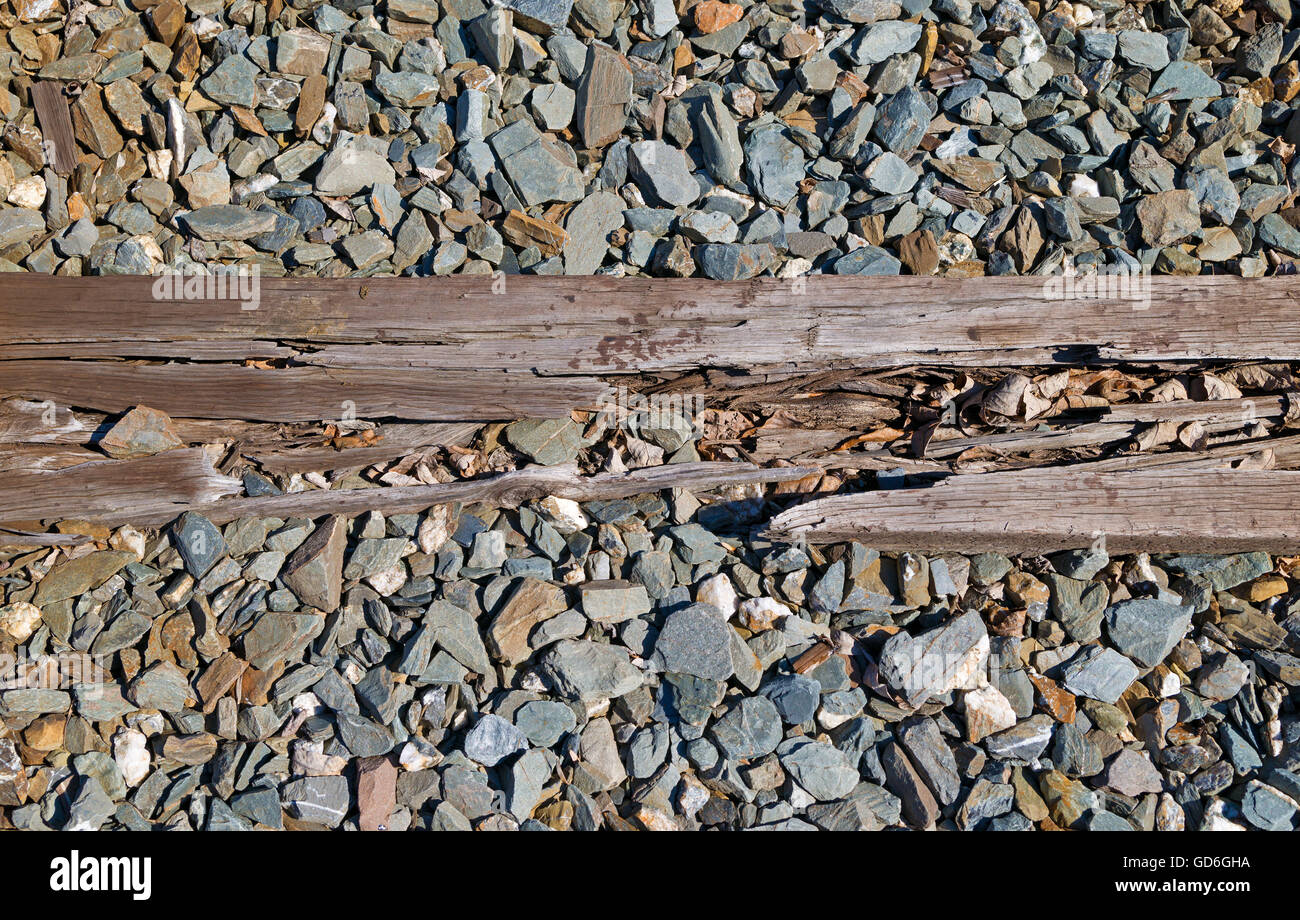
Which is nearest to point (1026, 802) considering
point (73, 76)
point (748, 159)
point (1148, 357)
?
point (1148, 357)

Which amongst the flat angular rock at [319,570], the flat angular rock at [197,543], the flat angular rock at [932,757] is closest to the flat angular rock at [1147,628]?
the flat angular rock at [932,757]

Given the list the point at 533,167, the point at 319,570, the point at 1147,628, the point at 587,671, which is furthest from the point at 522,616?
the point at 1147,628

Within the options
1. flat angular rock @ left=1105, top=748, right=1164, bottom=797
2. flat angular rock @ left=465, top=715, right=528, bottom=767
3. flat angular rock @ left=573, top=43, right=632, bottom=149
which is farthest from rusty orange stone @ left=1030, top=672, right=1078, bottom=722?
flat angular rock @ left=573, top=43, right=632, bottom=149

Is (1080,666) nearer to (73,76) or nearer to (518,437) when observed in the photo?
(518,437)

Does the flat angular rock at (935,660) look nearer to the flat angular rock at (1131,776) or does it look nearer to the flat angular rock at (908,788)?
the flat angular rock at (908,788)

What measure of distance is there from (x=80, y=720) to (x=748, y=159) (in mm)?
3425

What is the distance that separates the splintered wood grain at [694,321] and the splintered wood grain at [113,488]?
478 mm

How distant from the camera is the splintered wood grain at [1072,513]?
3180mm

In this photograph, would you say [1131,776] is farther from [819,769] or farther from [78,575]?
[78,575]

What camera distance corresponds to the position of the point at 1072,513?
10.5ft

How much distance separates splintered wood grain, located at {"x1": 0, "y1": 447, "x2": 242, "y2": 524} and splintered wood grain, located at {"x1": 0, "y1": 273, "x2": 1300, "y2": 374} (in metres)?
0.48

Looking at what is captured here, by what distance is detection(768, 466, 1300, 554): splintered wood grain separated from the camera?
125 inches

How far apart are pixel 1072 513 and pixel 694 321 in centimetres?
163

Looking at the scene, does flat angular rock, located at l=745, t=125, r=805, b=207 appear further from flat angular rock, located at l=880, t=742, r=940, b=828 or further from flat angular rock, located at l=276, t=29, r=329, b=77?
flat angular rock, located at l=880, t=742, r=940, b=828
